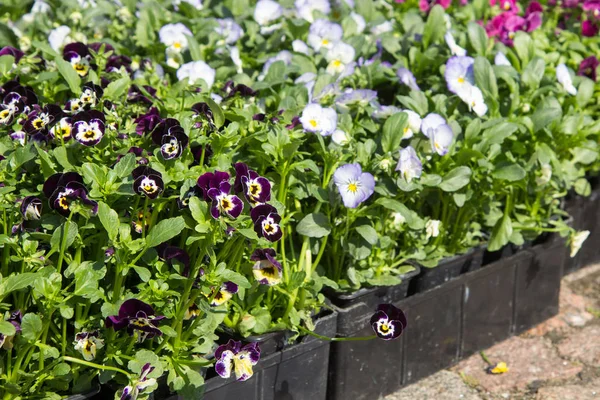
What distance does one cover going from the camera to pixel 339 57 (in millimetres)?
2795

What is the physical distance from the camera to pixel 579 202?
10.4 feet

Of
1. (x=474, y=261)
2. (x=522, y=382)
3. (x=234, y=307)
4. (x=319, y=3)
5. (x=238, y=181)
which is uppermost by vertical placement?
(x=238, y=181)

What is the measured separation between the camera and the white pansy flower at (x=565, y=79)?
2771 millimetres

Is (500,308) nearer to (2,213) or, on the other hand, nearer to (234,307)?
(234,307)

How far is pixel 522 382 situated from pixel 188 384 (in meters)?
1.14

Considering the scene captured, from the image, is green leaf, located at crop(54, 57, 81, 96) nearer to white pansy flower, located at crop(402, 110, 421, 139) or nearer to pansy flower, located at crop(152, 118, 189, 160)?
pansy flower, located at crop(152, 118, 189, 160)

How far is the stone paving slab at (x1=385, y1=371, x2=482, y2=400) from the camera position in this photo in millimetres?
2488

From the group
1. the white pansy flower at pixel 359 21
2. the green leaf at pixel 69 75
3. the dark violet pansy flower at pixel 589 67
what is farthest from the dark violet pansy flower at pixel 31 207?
the dark violet pansy flower at pixel 589 67

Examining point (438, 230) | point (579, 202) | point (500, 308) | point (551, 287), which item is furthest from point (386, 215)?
point (579, 202)

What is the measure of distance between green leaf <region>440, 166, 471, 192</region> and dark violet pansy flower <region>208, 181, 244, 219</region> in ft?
2.42

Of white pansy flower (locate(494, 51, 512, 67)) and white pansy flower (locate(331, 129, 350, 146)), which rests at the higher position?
white pansy flower (locate(331, 129, 350, 146))

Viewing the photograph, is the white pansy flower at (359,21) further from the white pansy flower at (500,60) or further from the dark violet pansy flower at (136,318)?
the dark violet pansy flower at (136,318)

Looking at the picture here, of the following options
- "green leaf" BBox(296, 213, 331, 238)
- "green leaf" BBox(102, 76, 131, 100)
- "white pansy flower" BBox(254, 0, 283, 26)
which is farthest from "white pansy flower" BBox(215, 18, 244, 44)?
"green leaf" BBox(296, 213, 331, 238)

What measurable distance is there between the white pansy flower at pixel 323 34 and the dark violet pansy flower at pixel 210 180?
1.21 meters
